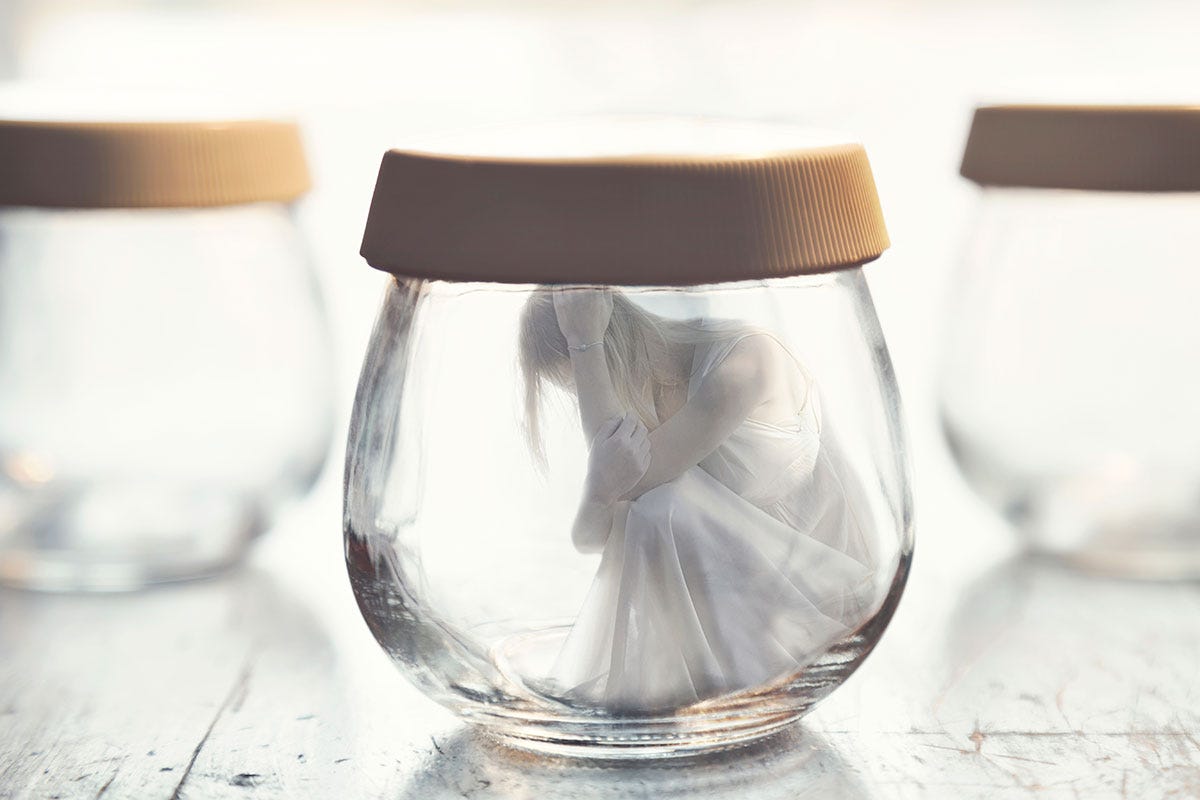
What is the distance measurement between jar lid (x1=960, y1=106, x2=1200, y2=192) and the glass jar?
196mm

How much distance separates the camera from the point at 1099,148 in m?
0.61

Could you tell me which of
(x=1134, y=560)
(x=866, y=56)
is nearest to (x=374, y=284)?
(x=866, y=56)

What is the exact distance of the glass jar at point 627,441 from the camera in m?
0.42

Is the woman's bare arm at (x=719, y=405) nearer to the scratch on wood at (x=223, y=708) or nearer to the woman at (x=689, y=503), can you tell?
the woman at (x=689, y=503)

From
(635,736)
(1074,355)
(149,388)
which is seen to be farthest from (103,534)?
(1074,355)

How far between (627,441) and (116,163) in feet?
0.91

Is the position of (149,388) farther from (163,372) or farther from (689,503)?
(689,503)

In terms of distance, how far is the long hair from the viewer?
0.43 m

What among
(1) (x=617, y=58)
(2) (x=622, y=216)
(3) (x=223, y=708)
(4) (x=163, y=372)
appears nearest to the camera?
(2) (x=622, y=216)

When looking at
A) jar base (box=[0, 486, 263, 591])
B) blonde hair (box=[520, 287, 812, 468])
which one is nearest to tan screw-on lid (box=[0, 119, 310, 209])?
jar base (box=[0, 486, 263, 591])

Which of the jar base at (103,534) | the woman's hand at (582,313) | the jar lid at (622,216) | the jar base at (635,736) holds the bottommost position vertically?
the jar base at (103,534)

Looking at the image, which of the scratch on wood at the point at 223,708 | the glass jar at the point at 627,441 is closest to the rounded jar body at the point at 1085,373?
the glass jar at the point at 627,441

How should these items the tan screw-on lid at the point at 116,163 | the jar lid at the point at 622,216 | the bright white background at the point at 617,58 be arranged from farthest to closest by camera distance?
the bright white background at the point at 617,58, the tan screw-on lid at the point at 116,163, the jar lid at the point at 622,216

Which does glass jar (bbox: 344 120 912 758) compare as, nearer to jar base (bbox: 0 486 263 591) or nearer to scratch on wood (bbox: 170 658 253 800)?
scratch on wood (bbox: 170 658 253 800)
